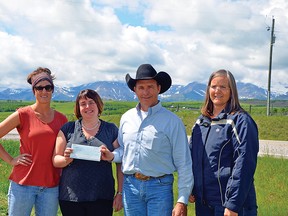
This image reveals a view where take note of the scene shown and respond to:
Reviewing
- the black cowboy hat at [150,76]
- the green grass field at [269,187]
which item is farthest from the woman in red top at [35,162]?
the green grass field at [269,187]

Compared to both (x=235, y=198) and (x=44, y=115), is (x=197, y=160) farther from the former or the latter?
(x=44, y=115)

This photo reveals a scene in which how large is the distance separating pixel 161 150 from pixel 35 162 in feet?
4.16

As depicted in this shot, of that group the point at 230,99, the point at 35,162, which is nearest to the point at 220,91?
the point at 230,99

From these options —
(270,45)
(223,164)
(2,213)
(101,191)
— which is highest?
(270,45)

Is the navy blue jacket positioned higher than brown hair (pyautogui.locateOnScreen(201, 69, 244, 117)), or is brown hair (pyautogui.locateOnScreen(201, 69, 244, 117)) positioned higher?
brown hair (pyautogui.locateOnScreen(201, 69, 244, 117))

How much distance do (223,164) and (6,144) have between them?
36.5 feet

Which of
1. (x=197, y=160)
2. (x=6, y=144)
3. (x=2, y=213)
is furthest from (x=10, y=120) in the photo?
(x=6, y=144)

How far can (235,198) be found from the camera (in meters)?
3.27

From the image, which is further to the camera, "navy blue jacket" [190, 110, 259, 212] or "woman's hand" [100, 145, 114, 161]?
"woman's hand" [100, 145, 114, 161]

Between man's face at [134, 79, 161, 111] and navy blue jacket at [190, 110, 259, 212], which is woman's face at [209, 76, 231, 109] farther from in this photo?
man's face at [134, 79, 161, 111]

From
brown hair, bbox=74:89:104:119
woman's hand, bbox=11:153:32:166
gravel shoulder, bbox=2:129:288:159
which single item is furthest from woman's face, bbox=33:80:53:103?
gravel shoulder, bbox=2:129:288:159

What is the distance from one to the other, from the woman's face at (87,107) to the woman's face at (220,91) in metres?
1.17

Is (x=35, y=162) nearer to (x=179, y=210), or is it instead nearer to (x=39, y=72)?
(x=39, y=72)

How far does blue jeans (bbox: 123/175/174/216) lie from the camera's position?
3.58 m
